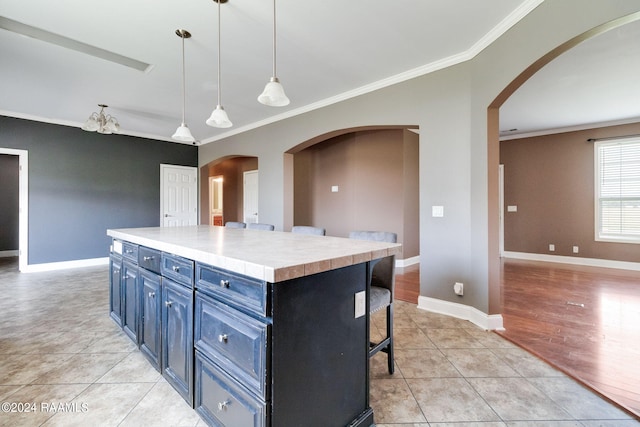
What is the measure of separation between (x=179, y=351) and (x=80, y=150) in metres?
5.64

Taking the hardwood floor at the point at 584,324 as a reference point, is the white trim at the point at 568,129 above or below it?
above

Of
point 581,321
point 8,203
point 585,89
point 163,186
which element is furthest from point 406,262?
point 8,203

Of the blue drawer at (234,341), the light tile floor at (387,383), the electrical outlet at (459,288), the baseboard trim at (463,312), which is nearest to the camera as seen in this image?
the blue drawer at (234,341)

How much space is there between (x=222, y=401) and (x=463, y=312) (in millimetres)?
2483

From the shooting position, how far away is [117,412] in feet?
5.23

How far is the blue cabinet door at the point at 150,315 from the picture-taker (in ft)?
5.98

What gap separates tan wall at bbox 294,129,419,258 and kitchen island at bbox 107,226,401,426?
387 cm

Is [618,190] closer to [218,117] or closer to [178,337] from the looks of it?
[218,117]

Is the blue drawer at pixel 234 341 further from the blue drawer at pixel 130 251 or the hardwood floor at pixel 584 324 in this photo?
the hardwood floor at pixel 584 324

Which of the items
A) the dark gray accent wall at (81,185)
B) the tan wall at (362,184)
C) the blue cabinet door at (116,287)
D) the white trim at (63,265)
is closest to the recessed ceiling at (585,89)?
the tan wall at (362,184)

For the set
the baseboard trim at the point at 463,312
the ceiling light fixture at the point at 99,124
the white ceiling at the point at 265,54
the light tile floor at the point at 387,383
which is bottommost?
the light tile floor at the point at 387,383

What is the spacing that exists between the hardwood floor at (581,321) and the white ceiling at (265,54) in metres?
2.65

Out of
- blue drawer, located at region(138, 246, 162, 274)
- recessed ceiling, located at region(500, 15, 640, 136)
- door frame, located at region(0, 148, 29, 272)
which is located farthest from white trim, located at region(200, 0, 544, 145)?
door frame, located at region(0, 148, 29, 272)

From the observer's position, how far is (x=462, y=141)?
2861 millimetres
